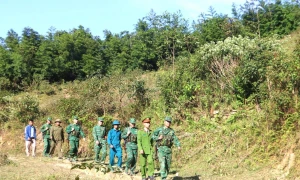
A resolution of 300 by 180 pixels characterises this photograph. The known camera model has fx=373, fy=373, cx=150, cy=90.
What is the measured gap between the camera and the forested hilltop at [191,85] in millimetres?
12766

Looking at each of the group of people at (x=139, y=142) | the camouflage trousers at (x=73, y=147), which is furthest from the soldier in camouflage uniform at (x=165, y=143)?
the camouflage trousers at (x=73, y=147)

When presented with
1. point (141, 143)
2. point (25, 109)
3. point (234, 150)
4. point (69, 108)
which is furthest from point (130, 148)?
point (25, 109)

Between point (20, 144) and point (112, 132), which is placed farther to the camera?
point (20, 144)

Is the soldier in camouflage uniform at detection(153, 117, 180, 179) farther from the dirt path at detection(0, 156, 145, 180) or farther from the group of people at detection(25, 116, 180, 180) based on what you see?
the dirt path at detection(0, 156, 145, 180)

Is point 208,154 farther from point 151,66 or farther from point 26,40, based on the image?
point 26,40

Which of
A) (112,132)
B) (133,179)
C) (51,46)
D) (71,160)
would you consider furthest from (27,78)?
(133,179)

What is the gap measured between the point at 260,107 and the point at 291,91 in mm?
2556

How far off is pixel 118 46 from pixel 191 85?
60.4 feet

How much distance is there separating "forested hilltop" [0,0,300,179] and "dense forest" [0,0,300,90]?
0.10 meters

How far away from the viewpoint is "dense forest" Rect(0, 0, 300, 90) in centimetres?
3100

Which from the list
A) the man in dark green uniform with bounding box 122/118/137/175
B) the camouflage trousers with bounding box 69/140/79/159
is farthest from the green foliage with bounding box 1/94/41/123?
→ the man in dark green uniform with bounding box 122/118/137/175

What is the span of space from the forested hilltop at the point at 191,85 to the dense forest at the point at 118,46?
10 centimetres

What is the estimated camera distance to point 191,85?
62.2 feet

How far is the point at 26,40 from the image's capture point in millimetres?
35812
